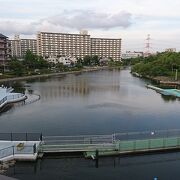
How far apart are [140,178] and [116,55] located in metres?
103

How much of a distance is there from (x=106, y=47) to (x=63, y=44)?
1928 cm

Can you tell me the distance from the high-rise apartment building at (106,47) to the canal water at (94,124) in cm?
8053

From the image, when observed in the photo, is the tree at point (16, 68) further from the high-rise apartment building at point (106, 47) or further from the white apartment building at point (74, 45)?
the high-rise apartment building at point (106, 47)

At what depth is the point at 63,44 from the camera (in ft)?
321

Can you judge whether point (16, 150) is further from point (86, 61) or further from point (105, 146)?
point (86, 61)

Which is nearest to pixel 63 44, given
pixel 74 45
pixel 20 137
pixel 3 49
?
pixel 74 45

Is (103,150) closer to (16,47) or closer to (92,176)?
(92,176)

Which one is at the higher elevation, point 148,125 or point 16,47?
point 16,47

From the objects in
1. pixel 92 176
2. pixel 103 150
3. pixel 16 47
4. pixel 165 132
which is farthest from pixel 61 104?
pixel 16 47

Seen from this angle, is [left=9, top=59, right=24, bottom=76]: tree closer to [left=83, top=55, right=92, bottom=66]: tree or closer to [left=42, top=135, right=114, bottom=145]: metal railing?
[left=42, top=135, right=114, bottom=145]: metal railing

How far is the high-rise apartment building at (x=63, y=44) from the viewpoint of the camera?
9412 centimetres

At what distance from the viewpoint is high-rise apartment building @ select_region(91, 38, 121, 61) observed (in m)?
106

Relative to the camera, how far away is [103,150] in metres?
10.4

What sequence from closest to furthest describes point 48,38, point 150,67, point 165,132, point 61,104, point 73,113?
point 165,132 < point 73,113 < point 61,104 < point 150,67 < point 48,38
